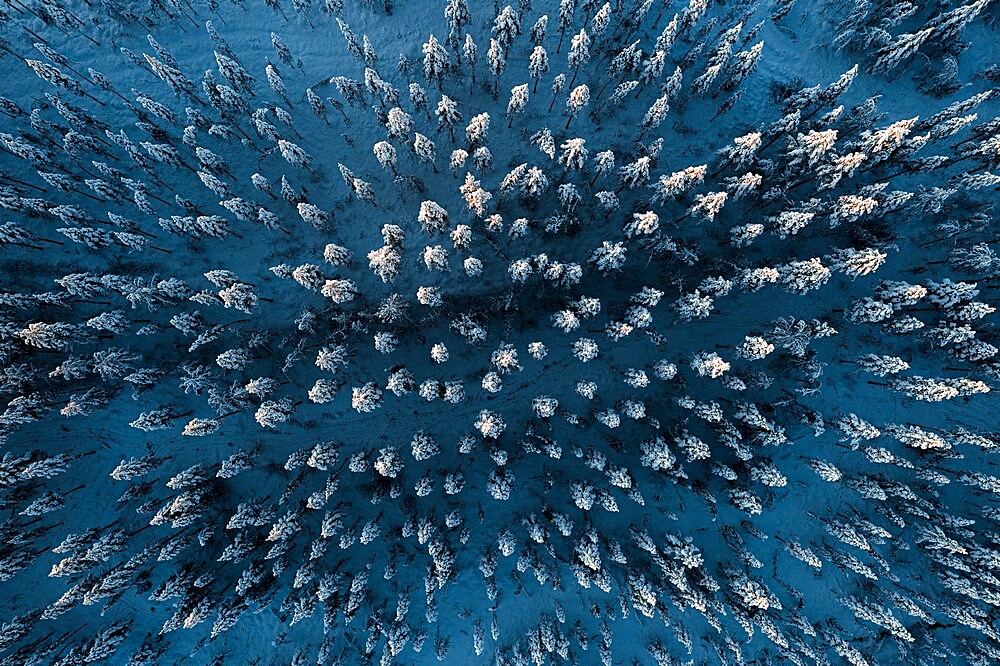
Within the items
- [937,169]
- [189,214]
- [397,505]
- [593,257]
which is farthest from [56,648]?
[937,169]

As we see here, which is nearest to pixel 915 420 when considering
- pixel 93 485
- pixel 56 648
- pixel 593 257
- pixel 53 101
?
pixel 593 257

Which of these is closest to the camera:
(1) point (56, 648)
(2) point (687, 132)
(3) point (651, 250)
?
(1) point (56, 648)

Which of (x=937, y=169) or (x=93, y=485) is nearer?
(x=93, y=485)

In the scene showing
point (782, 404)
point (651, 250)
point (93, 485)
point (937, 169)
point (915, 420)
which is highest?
point (93, 485)

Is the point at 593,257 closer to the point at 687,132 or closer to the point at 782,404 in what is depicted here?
the point at 687,132

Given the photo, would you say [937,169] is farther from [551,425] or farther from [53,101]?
[53,101]

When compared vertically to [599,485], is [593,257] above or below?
above

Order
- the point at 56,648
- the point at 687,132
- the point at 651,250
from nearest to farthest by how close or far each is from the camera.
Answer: the point at 56,648 → the point at 651,250 → the point at 687,132
